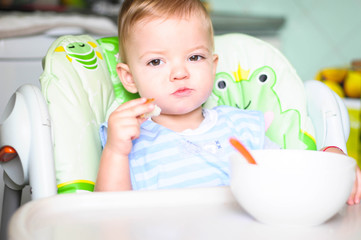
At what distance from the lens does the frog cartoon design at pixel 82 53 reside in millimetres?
1192

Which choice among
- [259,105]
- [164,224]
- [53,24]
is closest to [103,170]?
[164,224]

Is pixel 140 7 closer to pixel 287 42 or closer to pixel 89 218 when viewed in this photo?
pixel 89 218

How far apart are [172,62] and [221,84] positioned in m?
0.29

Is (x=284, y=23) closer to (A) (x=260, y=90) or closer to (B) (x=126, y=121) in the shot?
(A) (x=260, y=90)

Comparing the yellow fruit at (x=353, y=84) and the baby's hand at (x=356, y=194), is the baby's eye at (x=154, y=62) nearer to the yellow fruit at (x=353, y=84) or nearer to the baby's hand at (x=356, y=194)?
the baby's hand at (x=356, y=194)

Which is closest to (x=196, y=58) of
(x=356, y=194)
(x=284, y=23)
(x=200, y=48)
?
(x=200, y=48)

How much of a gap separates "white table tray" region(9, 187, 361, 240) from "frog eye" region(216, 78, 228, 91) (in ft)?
1.99

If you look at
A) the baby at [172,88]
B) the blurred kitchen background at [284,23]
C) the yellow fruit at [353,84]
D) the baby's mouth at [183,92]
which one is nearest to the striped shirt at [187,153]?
the baby at [172,88]

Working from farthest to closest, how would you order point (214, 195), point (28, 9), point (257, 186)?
point (28, 9)
point (214, 195)
point (257, 186)

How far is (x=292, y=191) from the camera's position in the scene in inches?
24.3

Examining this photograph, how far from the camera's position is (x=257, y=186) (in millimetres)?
626

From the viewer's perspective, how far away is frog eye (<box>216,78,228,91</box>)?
53.2 inches

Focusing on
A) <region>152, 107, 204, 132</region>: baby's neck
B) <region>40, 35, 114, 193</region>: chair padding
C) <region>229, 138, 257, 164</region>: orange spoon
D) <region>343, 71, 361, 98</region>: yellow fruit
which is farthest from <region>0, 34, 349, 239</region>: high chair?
<region>343, 71, 361, 98</region>: yellow fruit

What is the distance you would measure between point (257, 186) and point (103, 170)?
1.44 ft
